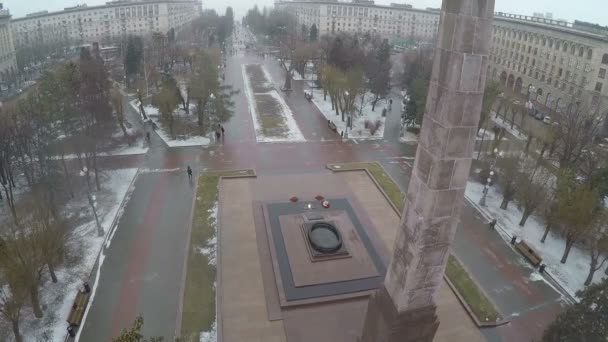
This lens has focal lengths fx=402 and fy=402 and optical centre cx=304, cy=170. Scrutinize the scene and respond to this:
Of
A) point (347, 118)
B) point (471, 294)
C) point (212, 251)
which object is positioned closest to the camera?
point (471, 294)

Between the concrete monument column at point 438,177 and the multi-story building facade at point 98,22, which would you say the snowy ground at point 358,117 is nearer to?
the concrete monument column at point 438,177

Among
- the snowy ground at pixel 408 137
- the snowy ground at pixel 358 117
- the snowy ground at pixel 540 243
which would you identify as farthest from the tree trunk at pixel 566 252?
the snowy ground at pixel 358 117

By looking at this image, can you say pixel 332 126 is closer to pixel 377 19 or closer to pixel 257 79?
pixel 257 79

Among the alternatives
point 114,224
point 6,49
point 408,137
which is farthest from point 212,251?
point 6,49

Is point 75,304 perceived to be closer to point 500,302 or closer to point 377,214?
point 377,214

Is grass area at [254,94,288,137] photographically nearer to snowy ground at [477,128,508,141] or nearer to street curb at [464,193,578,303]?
street curb at [464,193,578,303]

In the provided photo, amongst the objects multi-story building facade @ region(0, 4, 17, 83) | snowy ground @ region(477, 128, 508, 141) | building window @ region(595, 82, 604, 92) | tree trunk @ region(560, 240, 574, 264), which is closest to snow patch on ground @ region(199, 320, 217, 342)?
tree trunk @ region(560, 240, 574, 264)
